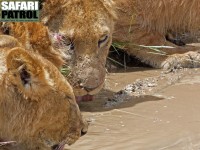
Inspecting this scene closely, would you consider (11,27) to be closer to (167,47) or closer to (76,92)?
(76,92)

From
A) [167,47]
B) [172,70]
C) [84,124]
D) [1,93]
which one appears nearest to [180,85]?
[172,70]

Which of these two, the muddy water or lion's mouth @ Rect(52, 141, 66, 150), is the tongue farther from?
lion's mouth @ Rect(52, 141, 66, 150)

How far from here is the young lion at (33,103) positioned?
15.7 feet

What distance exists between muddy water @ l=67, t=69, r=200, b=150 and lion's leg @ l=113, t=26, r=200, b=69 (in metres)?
0.51

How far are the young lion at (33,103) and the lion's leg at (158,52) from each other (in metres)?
3.53

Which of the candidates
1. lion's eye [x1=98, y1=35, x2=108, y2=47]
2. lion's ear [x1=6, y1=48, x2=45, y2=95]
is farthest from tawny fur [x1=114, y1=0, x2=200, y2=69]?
lion's ear [x1=6, y1=48, x2=45, y2=95]

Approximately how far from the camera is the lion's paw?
28.0 feet

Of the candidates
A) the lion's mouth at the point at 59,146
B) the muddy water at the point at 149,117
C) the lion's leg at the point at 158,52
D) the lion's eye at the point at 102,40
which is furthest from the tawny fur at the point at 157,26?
the lion's mouth at the point at 59,146

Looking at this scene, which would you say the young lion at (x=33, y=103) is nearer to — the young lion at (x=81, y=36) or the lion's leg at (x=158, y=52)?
the young lion at (x=81, y=36)

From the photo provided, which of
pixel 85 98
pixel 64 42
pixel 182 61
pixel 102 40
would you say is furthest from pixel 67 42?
pixel 182 61

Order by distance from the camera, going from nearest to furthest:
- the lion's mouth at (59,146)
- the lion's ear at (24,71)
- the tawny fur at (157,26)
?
the lion's ear at (24,71) → the lion's mouth at (59,146) → the tawny fur at (157,26)

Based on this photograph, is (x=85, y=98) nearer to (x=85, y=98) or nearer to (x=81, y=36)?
(x=85, y=98)

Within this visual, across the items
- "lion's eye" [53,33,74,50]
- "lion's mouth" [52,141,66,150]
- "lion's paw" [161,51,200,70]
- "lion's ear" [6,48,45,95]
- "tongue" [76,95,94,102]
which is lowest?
"lion's mouth" [52,141,66,150]

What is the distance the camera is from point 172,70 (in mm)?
8430
